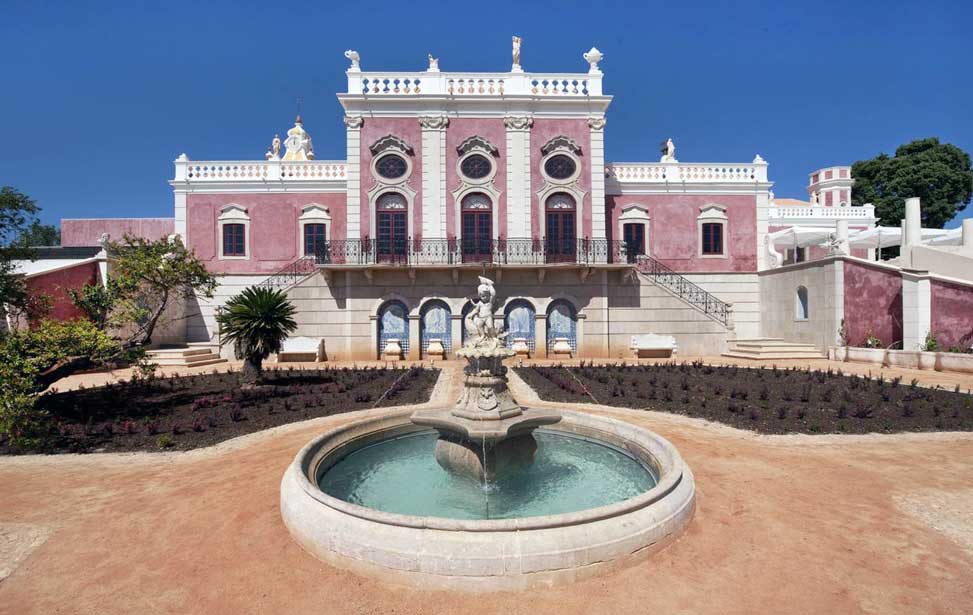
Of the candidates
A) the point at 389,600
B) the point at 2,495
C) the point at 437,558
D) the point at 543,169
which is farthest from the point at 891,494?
the point at 543,169

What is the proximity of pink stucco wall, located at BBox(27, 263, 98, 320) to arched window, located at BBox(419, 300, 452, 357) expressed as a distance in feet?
41.3

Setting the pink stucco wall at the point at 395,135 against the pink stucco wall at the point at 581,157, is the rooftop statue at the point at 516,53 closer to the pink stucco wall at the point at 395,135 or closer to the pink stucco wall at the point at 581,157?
the pink stucco wall at the point at 581,157

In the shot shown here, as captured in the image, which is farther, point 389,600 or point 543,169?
point 543,169

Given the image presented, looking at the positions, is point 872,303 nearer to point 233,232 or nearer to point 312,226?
point 312,226

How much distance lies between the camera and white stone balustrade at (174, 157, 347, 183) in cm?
2233

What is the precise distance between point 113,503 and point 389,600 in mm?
3929

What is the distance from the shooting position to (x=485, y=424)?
5.78 m

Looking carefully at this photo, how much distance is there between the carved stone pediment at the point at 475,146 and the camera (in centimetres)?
2038

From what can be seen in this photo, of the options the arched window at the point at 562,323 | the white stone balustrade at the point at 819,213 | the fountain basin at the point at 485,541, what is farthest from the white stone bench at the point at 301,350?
the white stone balustrade at the point at 819,213

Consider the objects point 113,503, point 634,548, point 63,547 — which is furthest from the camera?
point 113,503

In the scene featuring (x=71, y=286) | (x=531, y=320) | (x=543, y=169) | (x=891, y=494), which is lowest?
(x=891, y=494)

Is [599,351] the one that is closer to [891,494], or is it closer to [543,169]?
[543,169]

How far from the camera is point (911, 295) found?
1659 cm

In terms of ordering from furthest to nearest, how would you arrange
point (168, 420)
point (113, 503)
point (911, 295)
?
point (911, 295), point (168, 420), point (113, 503)
